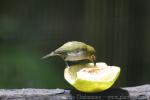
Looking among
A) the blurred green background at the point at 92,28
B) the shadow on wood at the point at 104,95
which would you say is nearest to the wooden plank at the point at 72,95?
the shadow on wood at the point at 104,95

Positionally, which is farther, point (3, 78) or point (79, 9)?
point (79, 9)

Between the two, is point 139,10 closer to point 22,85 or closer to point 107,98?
point 22,85

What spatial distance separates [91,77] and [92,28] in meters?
1.15

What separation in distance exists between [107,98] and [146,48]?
1197 millimetres

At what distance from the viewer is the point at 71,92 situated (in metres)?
1.10

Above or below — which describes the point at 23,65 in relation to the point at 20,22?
below

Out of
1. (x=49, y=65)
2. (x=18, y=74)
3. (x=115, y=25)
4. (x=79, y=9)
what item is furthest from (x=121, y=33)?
(x=18, y=74)

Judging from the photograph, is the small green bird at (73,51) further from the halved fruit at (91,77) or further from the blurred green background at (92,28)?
the blurred green background at (92,28)

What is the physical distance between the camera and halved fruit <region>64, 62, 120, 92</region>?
42.5 inches

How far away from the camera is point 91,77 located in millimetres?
1093

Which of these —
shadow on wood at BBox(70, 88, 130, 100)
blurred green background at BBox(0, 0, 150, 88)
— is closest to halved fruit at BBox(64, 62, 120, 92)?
shadow on wood at BBox(70, 88, 130, 100)

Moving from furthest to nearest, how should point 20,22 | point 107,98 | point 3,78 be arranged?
1. point 20,22
2. point 3,78
3. point 107,98

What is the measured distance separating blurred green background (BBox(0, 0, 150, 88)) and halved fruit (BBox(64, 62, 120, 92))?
3.23 feet

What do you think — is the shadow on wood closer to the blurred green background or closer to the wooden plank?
the wooden plank
